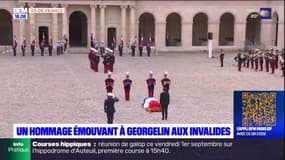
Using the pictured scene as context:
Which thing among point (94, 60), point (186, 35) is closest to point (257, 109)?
point (94, 60)

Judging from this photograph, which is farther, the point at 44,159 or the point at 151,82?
the point at 151,82

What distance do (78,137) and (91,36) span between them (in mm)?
31308

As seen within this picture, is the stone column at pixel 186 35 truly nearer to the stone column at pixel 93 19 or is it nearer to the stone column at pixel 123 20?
the stone column at pixel 123 20

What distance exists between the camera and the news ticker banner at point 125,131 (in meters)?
7.81

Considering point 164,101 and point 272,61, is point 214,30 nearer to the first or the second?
point 272,61

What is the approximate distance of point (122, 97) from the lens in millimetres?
17969

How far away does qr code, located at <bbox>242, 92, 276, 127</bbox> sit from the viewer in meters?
7.23

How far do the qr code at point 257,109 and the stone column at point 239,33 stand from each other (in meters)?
37.2

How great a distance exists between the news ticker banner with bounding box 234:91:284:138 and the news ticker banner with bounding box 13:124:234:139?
42 centimetres

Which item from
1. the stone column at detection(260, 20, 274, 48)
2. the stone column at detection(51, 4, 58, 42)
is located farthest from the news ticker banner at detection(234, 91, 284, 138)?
the stone column at detection(51, 4, 58, 42)

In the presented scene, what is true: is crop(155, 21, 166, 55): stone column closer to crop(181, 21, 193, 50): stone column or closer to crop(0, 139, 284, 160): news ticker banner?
crop(181, 21, 193, 50): stone column

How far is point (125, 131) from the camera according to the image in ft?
26.1

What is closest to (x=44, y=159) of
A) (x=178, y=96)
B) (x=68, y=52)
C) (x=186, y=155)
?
(x=186, y=155)

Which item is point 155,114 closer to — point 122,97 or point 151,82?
point 151,82
